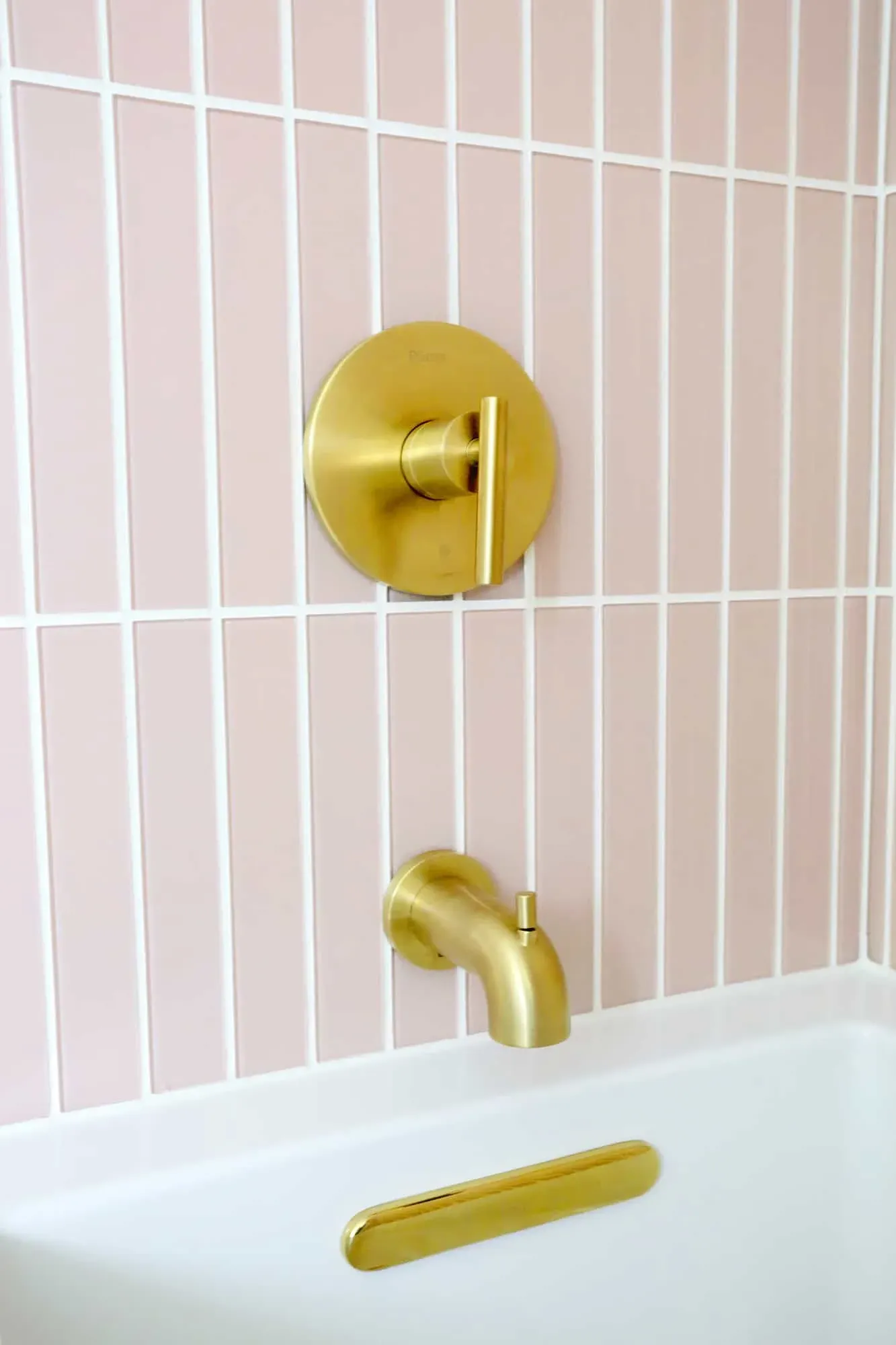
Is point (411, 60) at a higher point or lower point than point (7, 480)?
higher

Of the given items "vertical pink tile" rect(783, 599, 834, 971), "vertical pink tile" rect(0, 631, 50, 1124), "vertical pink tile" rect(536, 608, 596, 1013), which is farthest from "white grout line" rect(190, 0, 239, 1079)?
"vertical pink tile" rect(783, 599, 834, 971)

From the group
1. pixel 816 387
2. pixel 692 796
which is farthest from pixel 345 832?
pixel 816 387

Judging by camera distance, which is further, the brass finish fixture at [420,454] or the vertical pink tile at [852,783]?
the vertical pink tile at [852,783]

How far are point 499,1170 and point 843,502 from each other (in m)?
0.53

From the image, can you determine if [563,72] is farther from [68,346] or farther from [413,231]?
[68,346]

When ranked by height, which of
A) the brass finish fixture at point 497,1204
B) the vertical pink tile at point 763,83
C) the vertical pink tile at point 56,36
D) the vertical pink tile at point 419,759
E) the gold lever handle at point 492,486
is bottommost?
the brass finish fixture at point 497,1204

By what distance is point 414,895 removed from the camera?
2.43ft

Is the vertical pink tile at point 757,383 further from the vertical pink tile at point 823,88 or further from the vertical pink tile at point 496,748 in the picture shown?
the vertical pink tile at point 496,748

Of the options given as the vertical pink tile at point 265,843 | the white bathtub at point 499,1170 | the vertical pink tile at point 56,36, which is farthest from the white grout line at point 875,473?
the vertical pink tile at point 56,36

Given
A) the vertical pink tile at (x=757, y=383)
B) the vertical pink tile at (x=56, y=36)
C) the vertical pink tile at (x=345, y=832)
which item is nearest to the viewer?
the vertical pink tile at (x=56, y=36)

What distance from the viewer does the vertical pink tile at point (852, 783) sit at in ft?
2.98

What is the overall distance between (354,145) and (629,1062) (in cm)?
58

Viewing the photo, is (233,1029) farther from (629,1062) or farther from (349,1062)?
(629,1062)

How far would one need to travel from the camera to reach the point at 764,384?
0.85 meters
